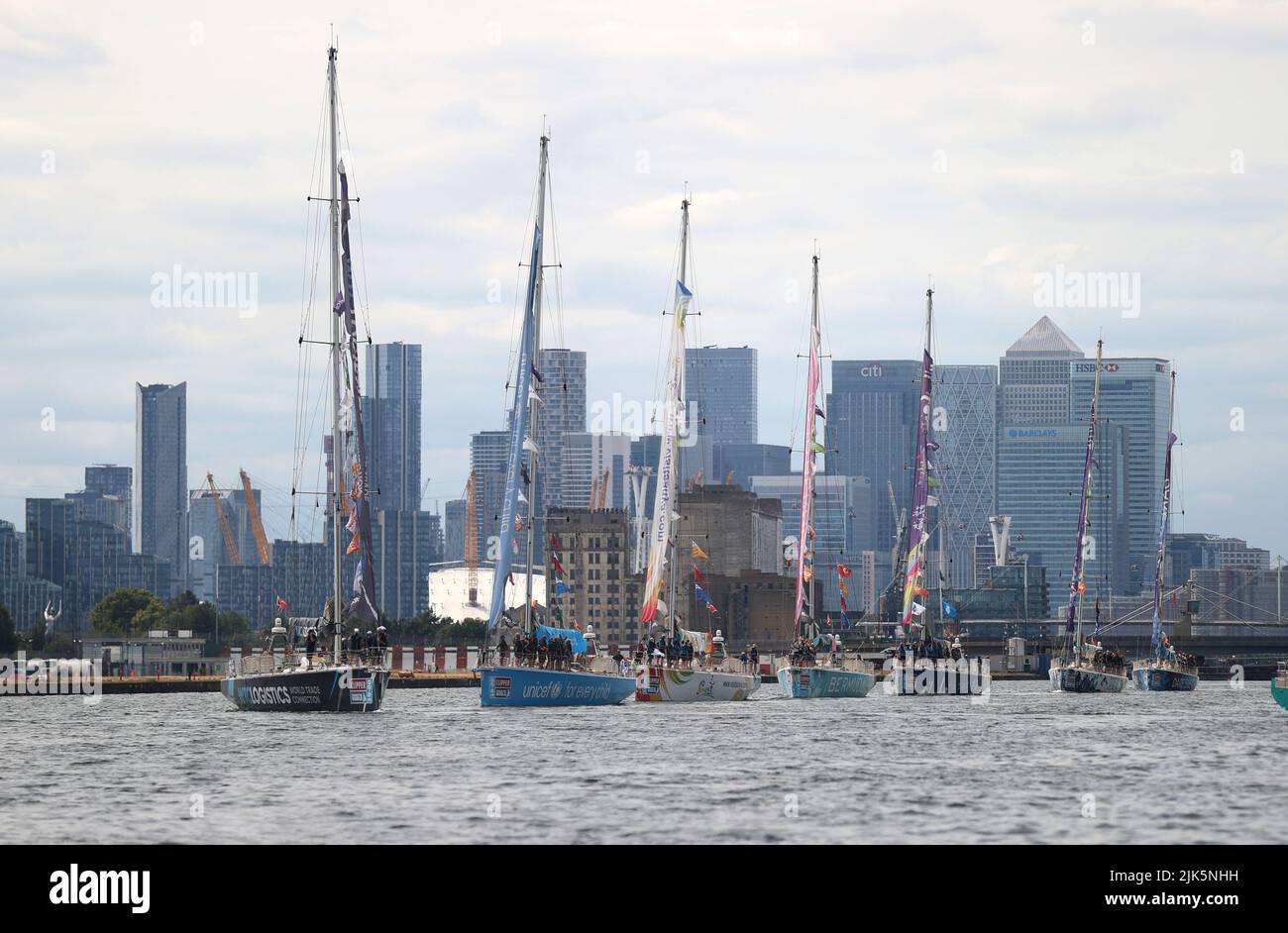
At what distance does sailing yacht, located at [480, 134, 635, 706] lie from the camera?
8706 cm

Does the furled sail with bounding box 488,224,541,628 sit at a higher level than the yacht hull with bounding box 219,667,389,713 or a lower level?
higher

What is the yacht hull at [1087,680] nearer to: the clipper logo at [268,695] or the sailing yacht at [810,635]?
the sailing yacht at [810,635]

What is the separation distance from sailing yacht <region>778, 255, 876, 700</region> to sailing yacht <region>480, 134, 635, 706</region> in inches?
842

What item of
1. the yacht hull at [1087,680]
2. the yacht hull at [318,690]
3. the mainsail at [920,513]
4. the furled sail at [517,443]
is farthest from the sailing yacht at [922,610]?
the yacht hull at [318,690]

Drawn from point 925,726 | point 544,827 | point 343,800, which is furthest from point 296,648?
point 544,827

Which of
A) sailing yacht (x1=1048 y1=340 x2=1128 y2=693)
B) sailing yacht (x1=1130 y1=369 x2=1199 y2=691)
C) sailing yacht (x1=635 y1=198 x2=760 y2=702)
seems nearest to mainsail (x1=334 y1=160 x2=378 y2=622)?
sailing yacht (x1=635 y1=198 x2=760 y2=702)

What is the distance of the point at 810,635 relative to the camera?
380ft

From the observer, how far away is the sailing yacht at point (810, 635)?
113375 mm

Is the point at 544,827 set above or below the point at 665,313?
below
